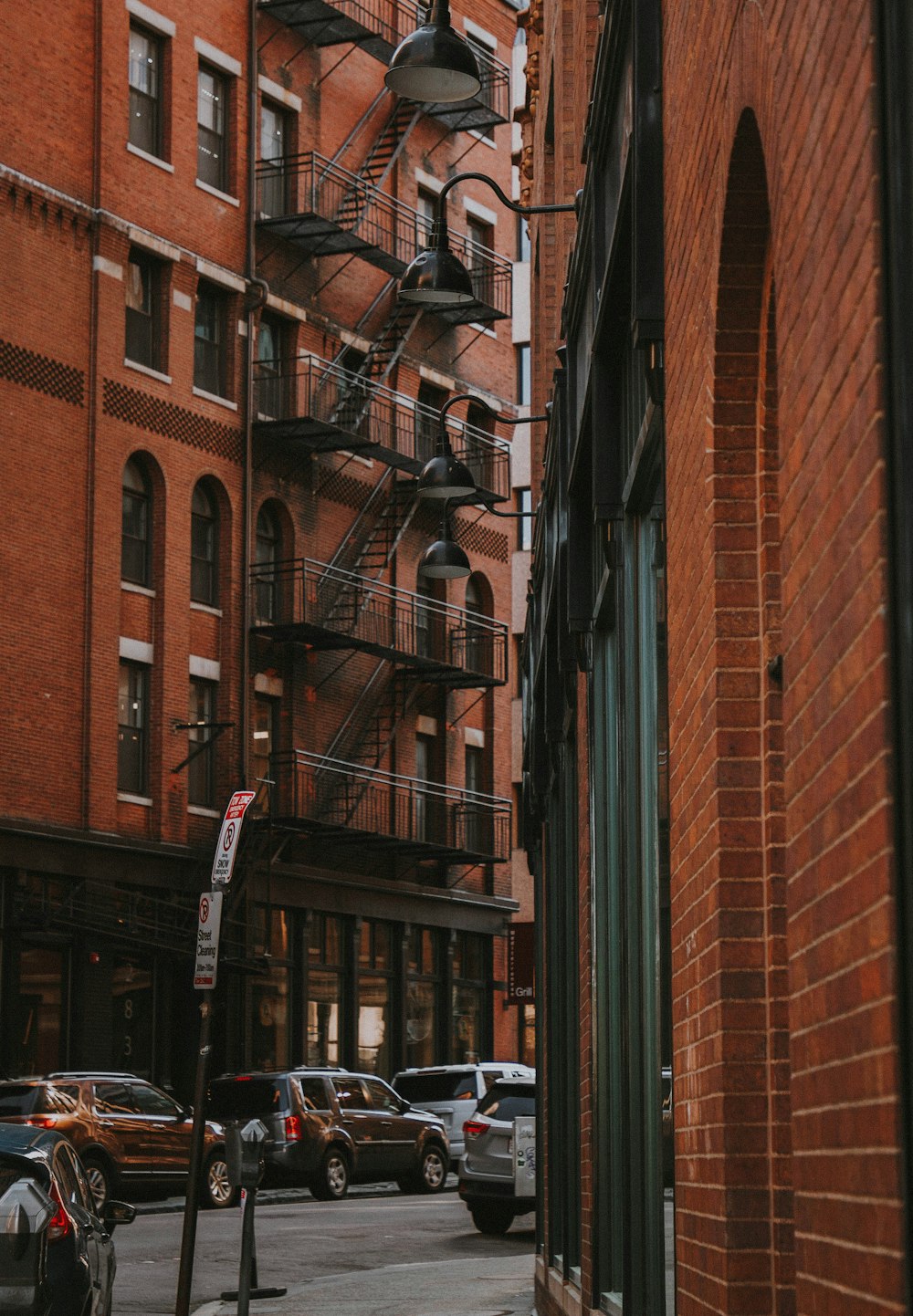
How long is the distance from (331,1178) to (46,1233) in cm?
1992

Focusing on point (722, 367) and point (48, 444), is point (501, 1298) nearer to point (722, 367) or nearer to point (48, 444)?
point (722, 367)

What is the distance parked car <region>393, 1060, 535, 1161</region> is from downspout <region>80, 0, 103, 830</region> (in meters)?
6.86

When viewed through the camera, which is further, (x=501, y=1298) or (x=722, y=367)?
(x=501, y=1298)

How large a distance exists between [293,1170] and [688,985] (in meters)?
23.2

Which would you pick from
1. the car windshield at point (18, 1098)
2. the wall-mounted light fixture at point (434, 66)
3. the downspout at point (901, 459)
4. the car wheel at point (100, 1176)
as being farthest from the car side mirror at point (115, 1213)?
the car windshield at point (18, 1098)

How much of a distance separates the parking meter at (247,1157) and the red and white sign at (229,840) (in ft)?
7.25

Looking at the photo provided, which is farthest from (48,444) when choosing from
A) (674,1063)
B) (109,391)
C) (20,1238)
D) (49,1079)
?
(674,1063)

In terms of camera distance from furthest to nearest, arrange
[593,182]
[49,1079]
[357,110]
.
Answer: [357,110] → [49,1079] → [593,182]

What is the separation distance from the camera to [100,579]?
34094 mm

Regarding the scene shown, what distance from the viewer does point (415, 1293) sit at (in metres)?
→ 16.7

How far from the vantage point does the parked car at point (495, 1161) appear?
22.7m

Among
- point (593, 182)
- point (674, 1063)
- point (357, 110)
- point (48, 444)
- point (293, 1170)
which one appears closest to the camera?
point (674, 1063)

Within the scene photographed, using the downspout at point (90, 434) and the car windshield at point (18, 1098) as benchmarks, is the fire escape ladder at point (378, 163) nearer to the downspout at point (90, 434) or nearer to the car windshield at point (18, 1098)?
the downspout at point (90, 434)

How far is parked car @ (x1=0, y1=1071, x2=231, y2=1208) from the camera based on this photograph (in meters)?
24.0
